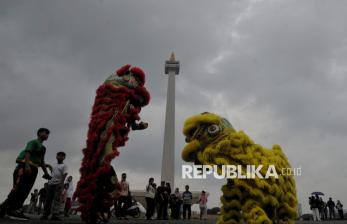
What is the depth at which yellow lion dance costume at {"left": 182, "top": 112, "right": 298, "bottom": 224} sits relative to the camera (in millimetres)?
3461

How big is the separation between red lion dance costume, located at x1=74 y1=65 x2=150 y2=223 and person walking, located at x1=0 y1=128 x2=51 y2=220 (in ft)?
6.63

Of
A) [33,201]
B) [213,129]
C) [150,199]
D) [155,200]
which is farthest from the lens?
[33,201]

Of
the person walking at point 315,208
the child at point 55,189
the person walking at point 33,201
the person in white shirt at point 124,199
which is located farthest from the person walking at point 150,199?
the person walking at point 33,201

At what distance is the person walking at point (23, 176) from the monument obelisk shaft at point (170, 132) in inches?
864

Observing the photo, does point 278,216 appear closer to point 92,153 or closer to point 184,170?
point 184,170

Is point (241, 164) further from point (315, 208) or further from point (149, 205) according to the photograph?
point (315, 208)

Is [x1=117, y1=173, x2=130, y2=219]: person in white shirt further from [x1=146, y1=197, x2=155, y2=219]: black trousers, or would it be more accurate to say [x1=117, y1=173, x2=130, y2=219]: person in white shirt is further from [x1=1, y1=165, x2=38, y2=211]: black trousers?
[x1=1, y1=165, x2=38, y2=211]: black trousers

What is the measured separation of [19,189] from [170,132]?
23.7 m

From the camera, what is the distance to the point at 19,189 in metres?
5.52

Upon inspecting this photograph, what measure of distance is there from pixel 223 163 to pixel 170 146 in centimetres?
2519

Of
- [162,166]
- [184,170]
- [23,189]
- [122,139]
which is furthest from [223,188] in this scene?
[162,166]

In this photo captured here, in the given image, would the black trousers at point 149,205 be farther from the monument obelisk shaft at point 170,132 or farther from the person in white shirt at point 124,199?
the monument obelisk shaft at point 170,132

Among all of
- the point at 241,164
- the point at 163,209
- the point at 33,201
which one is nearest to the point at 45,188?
the point at 163,209

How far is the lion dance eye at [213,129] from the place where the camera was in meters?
3.75
